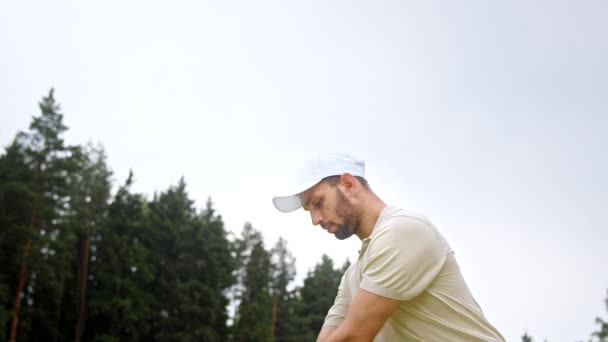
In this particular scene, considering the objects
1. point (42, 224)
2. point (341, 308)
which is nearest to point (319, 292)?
point (42, 224)

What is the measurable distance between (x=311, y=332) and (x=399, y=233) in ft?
205

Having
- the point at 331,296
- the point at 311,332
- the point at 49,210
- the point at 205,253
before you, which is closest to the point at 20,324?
the point at 49,210

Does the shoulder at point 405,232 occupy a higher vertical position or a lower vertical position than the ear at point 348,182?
lower

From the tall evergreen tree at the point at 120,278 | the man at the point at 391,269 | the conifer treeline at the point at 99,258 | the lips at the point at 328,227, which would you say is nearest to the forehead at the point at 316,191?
the man at the point at 391,269

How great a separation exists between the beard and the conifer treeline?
1368 inches

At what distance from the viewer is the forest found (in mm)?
37406

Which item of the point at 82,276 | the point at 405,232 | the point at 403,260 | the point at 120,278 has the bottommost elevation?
the point at 403,260

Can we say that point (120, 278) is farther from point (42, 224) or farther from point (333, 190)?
point (333, 190)

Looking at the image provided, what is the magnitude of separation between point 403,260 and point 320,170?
610 mm

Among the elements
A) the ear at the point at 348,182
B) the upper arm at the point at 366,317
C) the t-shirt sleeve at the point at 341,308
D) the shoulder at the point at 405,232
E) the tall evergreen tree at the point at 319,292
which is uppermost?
the tall evergreen tree at the point at 319,292

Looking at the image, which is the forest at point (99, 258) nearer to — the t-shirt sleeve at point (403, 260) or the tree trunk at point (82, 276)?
the tree trunk at point (82, 276)

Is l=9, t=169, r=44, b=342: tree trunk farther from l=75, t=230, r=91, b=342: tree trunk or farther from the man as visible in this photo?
the man

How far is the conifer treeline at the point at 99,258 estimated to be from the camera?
123 feet

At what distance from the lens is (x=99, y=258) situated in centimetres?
4750
